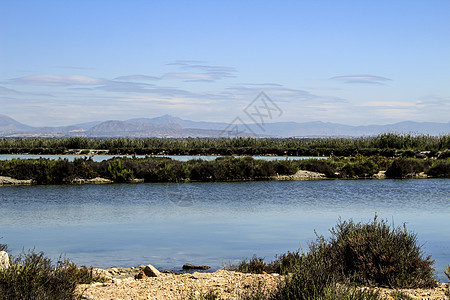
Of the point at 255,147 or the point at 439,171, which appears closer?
the point at 439,171

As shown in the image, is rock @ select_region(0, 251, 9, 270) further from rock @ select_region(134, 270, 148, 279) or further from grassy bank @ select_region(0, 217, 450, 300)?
rock @ select_region(134, 270, 148, 279)

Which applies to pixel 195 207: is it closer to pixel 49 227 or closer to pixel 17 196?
pixel 49 227

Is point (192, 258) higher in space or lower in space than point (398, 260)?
lower

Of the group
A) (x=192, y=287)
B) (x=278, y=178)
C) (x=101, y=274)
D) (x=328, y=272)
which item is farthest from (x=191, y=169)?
(x=328, y=272)

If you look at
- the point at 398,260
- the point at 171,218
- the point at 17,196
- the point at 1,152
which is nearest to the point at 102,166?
the point at 17,196

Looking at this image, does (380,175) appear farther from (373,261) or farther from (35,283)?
(35,283)

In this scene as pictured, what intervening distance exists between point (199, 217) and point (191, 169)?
1165 cm

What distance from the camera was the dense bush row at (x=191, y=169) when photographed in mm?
24828

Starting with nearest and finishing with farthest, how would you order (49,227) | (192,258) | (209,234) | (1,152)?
(192,258) < (209,234) < (49,227) < (1,152)

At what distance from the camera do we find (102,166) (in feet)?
86.0

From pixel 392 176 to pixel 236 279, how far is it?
2387 centimetres

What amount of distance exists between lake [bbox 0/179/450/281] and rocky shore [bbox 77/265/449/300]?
133cm

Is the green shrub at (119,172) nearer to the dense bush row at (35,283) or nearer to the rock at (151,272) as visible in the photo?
the rock at (151,272)

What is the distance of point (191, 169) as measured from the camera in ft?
86.9
